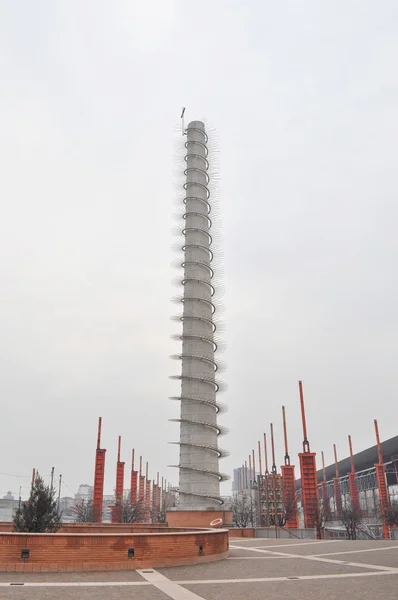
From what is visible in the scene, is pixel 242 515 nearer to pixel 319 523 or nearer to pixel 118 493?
pixel 118 493

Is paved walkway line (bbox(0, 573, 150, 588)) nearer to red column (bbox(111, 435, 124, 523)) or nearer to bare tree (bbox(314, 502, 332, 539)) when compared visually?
bare tree (bbox(314, 502, 332, 539))

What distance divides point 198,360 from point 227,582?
27792 mm

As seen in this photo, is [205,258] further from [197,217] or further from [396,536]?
[396,536]

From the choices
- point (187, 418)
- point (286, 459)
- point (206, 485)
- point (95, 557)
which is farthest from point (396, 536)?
point (95, 557)

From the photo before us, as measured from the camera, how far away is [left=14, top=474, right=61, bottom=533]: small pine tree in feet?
62.3

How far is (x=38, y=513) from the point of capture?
19250 mm

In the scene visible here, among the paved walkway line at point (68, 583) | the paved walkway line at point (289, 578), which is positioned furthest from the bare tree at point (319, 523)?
the paved walkway line at point (68, 583)

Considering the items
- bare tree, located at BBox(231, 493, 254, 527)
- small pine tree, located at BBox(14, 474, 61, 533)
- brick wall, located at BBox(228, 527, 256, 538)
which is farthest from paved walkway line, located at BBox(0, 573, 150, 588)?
bare tree, located at BBox(231, 493, 254, 527)

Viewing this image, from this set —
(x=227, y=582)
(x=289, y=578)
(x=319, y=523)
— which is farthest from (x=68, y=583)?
(x=319, y=523)

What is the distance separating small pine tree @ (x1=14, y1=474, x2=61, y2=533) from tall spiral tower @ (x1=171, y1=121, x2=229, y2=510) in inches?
771

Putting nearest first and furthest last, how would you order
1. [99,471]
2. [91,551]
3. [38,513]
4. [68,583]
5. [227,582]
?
1. [68,583]
2. [227,582]
3. [91,551]
4. [38,513]
5. [99,471]

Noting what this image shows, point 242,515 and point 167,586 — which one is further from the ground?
point 167,586

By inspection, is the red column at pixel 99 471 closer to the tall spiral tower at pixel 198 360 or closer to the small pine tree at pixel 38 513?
the tall spiral tower at pixel 198 360

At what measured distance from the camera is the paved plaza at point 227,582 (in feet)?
35.2
